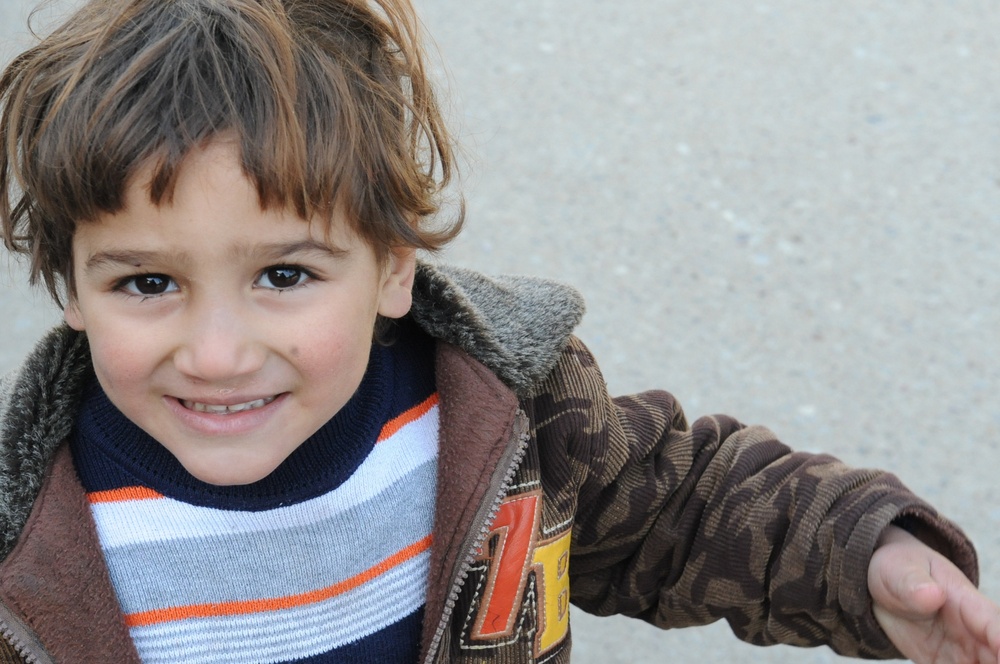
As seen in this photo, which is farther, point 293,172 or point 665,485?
point 665,485

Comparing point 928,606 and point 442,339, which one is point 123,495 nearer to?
point 442,339

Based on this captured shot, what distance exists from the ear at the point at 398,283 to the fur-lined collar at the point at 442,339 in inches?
1.7

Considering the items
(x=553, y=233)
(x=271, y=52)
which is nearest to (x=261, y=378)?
(x=271, y=52)

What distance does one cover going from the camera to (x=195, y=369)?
1.20m

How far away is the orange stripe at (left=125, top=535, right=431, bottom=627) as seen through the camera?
1.33 m

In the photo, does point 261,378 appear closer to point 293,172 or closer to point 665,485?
point 293,172

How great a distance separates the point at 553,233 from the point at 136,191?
5.08ft

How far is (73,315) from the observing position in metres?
1.35

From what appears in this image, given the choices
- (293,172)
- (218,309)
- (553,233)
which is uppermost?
(293,172)

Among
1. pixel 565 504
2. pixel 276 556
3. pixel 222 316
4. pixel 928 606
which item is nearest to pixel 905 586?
pixel 928 606

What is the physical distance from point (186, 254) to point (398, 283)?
0.94 feet

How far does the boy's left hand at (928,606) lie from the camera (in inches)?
54.1

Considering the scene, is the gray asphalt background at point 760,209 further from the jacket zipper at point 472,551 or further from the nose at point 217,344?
the nose at point 217,344

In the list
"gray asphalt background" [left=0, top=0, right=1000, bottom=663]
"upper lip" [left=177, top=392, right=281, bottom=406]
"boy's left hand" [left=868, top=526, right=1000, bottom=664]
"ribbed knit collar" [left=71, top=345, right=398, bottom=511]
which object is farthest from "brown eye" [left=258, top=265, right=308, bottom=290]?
"gray asphalt background" [left=0, top=0, right=1000, bottom=663]
